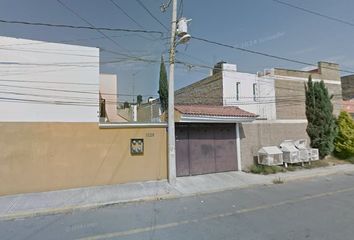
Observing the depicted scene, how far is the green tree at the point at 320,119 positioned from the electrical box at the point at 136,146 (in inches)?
431

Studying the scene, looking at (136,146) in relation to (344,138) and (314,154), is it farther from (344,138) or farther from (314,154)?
(344,138)

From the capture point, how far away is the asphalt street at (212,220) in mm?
5496

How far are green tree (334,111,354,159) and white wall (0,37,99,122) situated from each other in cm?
1533

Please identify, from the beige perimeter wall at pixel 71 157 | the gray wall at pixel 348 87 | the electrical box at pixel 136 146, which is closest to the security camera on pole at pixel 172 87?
the beige perimeter wall at pixel 71 157

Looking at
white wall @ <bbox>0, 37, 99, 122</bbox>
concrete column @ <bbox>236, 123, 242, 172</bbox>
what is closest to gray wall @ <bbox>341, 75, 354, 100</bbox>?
concrete column @ <bbox>236, 123, 242, 172</bbox>

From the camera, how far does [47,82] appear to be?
9.71 m

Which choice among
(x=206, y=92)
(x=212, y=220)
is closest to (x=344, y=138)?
(x=206, y=92)

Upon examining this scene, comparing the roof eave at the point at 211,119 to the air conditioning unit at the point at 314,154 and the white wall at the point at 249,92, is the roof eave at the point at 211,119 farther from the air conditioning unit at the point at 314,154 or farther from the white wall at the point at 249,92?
the air conditioning unit at the point at 314,154

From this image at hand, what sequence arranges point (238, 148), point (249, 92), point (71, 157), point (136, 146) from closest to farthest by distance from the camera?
point (71, 157)
point (136, 146)
point (238, 148)
point (249, 92)

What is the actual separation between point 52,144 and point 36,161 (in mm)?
770

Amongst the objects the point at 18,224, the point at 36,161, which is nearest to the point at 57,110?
the point at 36,161

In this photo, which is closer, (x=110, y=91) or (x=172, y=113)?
(x=172, y=113)

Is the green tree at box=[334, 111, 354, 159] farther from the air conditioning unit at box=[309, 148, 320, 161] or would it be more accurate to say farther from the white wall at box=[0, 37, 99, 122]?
the white wall at box=[0, 37, 99, 122]

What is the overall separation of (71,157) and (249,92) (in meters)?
10.3
